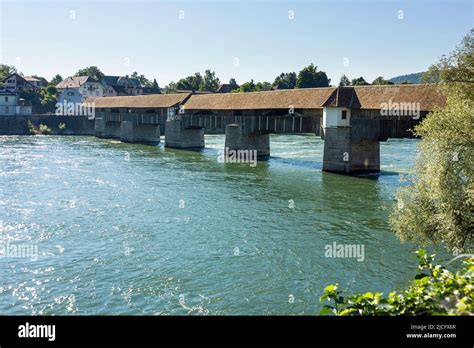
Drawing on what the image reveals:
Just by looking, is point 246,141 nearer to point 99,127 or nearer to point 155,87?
point 99,127

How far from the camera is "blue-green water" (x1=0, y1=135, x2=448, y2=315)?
10055 millimetres

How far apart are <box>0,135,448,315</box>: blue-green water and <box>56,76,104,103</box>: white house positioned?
53767mm

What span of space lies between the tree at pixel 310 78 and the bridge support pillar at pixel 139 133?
3629 cm

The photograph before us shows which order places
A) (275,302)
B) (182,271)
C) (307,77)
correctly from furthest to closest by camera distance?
(307,77) → (182,271) → (275,302)

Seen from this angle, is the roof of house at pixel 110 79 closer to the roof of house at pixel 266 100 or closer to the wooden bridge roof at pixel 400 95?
the roof of house at pixel 266 100

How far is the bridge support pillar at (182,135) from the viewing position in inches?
1708

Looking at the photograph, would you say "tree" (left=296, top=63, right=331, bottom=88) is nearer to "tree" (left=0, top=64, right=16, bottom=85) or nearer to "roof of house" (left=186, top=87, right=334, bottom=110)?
"roof of house" (left=186, top=87, right=334, bottom=110)

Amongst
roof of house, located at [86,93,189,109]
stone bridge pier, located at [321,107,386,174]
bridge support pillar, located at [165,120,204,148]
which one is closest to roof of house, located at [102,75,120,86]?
roof of house, located at [86,93,189,109]

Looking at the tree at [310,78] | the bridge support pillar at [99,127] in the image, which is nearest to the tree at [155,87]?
the tree at [310,78]

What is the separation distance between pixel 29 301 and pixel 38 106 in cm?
7204

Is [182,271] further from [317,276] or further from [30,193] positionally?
[30,193]

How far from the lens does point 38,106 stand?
75.2 metres
